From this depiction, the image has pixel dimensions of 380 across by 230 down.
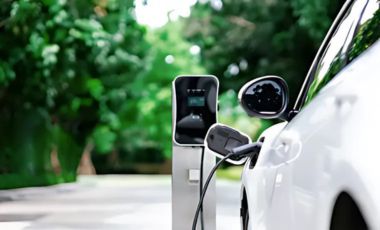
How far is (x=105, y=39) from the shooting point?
18.1 metres

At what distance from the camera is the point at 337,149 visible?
1.39m

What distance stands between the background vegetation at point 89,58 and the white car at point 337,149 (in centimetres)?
1016

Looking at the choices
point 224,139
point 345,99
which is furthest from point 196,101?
point 345,99

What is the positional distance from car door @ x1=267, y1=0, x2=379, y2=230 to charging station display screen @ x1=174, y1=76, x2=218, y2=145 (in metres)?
2.41

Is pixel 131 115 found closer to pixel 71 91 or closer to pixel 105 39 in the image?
pixel 71 91

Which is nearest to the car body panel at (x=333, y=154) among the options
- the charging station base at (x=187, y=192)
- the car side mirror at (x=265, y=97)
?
the car side mirror at (x=265, y=97)

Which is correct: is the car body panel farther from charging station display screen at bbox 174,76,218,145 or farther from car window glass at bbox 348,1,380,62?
charging station display screen at bbox 174,76,218,145

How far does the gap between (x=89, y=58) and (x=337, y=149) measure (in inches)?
683

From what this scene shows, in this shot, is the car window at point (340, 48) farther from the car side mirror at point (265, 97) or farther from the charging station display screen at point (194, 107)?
the charging station display screen at point (194, 107)

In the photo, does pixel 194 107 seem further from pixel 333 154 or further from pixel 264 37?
pixel 264 37

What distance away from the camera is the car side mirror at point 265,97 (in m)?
2.41

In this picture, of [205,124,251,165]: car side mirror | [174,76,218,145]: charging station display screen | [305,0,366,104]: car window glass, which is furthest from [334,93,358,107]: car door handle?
[174,76,218,145]: charging station display screen

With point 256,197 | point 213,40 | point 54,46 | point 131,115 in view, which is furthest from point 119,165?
point 256,197

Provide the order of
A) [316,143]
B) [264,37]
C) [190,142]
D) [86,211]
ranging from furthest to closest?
1. [264,37]
2. [86,211]
3. [190,142]
4. [316,143]
